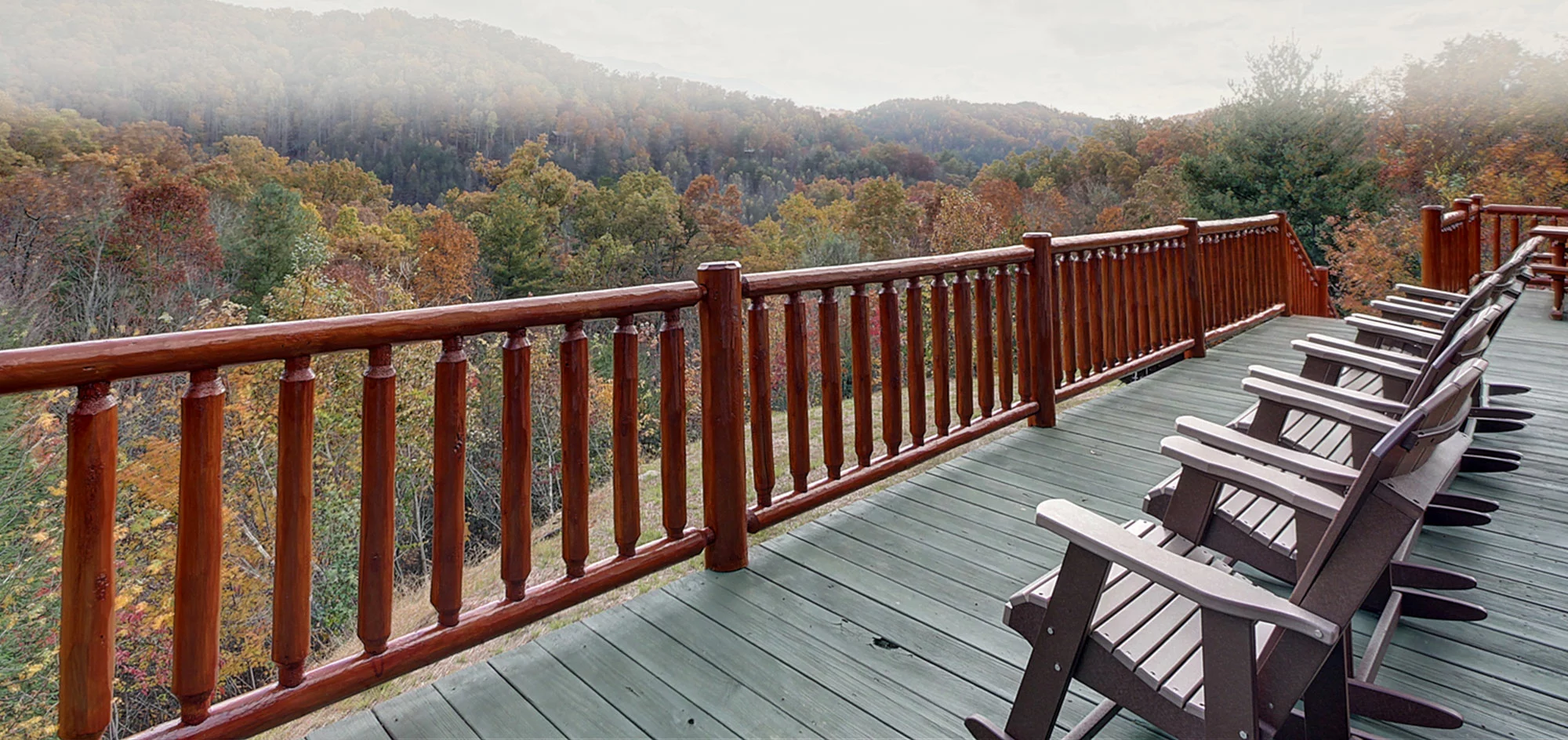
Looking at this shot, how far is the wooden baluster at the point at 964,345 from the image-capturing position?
10.7 feet

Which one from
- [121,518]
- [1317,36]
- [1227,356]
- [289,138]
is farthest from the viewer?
[289,138]

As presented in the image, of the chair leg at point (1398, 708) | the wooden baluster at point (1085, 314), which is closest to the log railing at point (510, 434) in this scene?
the wooden baluster at point (1085, 314)

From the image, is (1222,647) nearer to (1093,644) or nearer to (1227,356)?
(1093,644)

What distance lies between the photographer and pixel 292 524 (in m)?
1.54

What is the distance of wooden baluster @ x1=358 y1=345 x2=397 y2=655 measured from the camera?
1.64 meters

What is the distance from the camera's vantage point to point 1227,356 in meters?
5.37

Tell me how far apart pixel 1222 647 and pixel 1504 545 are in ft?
6.83

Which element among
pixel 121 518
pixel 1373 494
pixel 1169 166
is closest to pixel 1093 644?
pixel 1373 494

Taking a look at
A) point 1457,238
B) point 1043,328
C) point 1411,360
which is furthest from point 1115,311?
point 1457,238

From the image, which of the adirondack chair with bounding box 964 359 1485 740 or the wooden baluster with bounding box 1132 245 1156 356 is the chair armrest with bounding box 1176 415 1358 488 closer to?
the adirondack chair with bounding box 964 359 1485 740

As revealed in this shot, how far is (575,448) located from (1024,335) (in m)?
2.40

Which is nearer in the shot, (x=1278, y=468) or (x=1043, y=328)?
(x=1278, y=468)

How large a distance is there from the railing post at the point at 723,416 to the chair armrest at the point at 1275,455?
115cm

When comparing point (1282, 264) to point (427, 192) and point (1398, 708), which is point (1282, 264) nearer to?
point (1398, 708)
